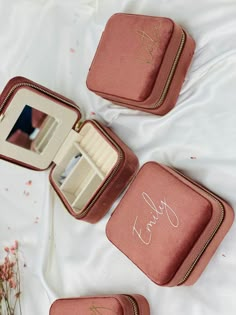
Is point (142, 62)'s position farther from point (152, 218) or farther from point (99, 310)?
point (99, 310)

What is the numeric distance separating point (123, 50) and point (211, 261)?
415 millimetres

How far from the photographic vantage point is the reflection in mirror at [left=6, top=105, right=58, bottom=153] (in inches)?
44.7

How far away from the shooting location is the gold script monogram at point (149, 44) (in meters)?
0.95

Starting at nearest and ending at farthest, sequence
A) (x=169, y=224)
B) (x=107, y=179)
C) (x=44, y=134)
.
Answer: (x=169, y=224) < (x=107, y=179) < (x=44, y=134)

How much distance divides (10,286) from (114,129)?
1.38 feet

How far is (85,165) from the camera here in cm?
110

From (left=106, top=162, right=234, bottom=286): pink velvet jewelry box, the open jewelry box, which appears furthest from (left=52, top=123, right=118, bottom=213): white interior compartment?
(left=106, top=162, right=234, bottom=286): pink velvet jewelry box

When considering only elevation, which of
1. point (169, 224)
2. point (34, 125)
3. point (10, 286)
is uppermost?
point (169, 224)

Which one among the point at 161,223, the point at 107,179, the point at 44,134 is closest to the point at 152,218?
the point at 161,223

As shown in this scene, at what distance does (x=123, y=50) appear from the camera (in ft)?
3.26

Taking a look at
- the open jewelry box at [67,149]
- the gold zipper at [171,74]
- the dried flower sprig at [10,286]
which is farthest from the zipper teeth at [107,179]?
the dried flower sprig at [10,286]

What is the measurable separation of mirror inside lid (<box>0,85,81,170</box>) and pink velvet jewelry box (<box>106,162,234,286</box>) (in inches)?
8.4

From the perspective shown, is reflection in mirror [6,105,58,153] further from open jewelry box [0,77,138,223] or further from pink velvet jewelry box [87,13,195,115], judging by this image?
pink velvet jewelry box [87,13,195,115]

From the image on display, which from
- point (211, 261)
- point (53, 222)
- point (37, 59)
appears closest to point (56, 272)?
point (53, 222)
